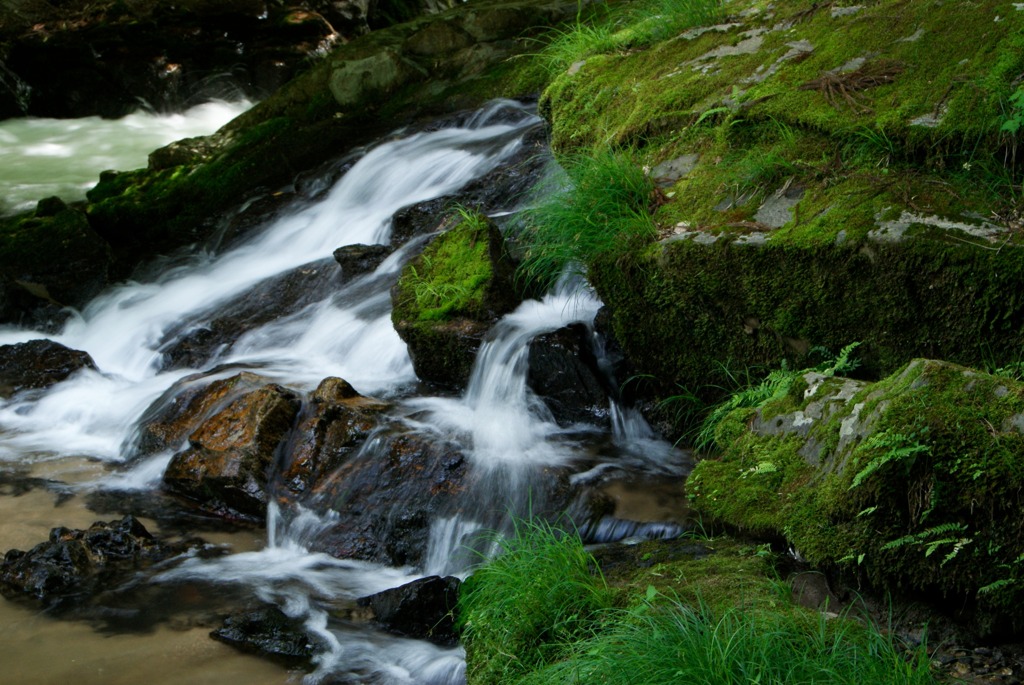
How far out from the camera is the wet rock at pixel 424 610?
14.5ft

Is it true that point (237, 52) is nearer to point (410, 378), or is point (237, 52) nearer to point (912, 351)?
point (410, 378)

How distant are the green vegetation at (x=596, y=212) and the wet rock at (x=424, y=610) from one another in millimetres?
2045

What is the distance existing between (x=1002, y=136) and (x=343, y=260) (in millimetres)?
5300

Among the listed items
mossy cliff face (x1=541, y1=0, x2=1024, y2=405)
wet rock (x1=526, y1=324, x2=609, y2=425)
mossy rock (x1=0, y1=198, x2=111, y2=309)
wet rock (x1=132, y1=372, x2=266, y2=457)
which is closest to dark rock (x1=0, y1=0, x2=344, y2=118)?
mossy rock (x1=0, y1=198, x2=111, y2=309)

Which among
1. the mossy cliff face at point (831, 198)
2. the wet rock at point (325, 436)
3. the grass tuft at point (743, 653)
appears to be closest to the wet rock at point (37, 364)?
the wet rock at point (325, 436)

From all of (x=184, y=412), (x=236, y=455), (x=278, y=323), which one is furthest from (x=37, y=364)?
(x=236, y=455)

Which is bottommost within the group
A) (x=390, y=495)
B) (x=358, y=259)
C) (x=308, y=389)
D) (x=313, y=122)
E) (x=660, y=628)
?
(x=390, y=495)

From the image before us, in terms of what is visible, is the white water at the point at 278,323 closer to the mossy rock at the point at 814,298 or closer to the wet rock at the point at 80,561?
the wet rock at the point at 80,561

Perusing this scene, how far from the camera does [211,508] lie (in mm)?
5977

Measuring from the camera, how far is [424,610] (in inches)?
176

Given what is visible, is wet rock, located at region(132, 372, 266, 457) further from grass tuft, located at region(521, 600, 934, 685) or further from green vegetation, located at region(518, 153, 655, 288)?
grass tuft, located at region(521, 600, 934, 685)

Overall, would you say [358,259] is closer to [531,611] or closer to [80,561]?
[80,561]

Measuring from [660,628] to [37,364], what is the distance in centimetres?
685

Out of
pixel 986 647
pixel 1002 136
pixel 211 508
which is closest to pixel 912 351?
pixel 1002 136
